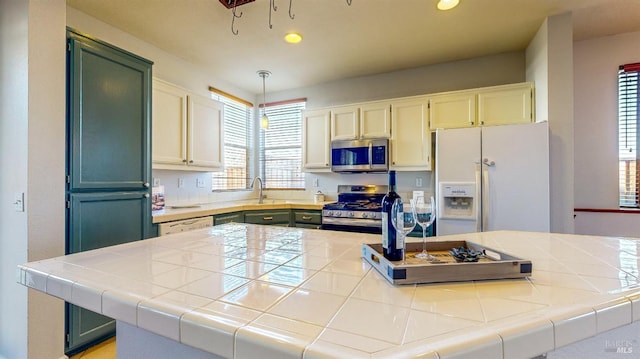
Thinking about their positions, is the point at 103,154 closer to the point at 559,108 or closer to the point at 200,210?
the point at 200,210

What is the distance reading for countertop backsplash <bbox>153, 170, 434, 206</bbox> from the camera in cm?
326

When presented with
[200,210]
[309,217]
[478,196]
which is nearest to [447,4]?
[478,196]

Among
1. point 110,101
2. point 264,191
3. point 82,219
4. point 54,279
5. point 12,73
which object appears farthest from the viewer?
point 264,191

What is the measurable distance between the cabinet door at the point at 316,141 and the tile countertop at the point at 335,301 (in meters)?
2.66

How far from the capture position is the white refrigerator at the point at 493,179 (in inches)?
95.7

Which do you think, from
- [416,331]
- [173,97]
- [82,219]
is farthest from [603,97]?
[82,219]

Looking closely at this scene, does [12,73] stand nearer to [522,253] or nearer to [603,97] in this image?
[522,253]

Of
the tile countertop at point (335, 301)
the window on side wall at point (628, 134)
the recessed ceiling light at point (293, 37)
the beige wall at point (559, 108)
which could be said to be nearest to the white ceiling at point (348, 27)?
the recessed ceiling light at point (293, 37)

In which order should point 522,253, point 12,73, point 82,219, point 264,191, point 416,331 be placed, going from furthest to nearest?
point 264,191 < point 82,219 < point 12,73 < point 522,253 < point 416,331

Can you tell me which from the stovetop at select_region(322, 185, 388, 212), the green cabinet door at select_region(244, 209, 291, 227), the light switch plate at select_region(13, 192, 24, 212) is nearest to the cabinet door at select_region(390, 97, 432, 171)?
the stovetop at select_region(322, 185, 388, 212)

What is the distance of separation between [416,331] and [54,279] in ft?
3.32

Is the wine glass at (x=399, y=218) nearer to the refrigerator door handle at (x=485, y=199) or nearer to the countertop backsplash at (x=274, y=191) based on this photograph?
the refrigerator door handle at (x=485, y=199)

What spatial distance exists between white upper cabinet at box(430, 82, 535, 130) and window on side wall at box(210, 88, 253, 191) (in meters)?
2.63

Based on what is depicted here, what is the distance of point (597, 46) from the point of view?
295 centimetres
